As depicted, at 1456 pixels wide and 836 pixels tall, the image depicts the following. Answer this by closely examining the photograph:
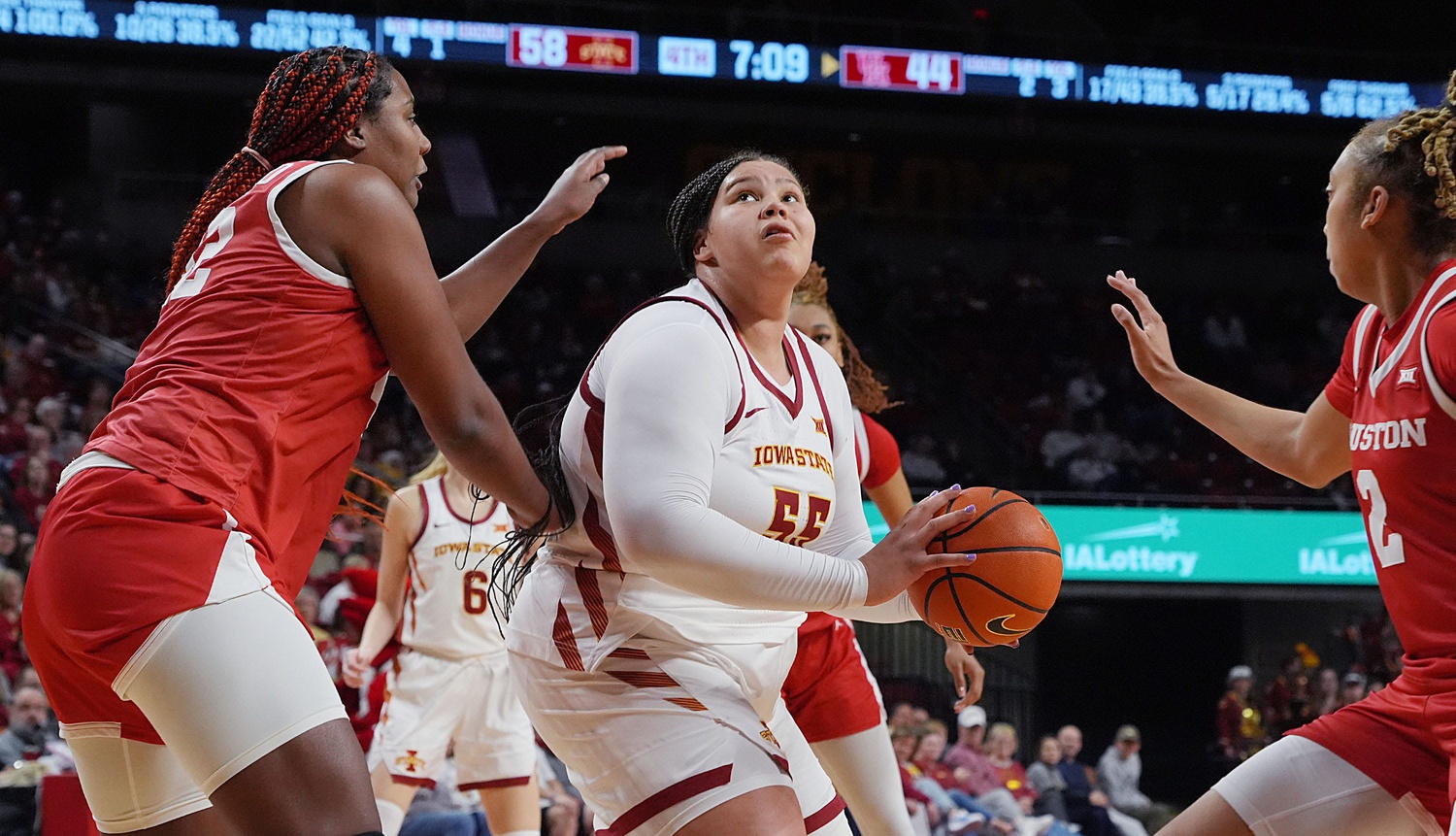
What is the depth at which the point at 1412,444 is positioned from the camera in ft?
8.54

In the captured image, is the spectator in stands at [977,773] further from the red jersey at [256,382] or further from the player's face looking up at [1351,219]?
the red jersey at [256,382]

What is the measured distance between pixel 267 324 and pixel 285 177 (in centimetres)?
24

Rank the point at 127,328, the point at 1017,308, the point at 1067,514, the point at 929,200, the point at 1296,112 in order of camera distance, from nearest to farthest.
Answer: the point at 1067,514, the point at 127,328, the point at 1296,112, the point at 1017,308, the point at 929,200

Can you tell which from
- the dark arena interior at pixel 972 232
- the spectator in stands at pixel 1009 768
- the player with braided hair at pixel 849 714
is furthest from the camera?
the dark arena interior at pixel 972 232

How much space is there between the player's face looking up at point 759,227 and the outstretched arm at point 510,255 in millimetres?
284

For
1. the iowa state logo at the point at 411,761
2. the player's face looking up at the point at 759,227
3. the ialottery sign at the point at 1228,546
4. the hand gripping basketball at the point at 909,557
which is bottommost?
the ialottery sign at the point at 1228,546

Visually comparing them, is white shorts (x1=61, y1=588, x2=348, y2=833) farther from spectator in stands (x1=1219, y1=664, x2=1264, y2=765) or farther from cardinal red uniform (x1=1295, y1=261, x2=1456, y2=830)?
spectator in stands (x1=1219, y1=664, x2=1264, y2=765)

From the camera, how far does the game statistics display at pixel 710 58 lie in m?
13.6

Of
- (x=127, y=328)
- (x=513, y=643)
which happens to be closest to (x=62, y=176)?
(x=127, y=328)

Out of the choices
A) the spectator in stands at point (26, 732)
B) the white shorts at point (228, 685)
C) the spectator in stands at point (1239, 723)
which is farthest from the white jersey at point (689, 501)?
the spectator in stands at point (1239, 723)

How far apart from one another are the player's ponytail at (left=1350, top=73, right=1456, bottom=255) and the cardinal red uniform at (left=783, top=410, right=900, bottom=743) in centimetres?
138

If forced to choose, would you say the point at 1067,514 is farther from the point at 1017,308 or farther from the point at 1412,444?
the point at 1412,444

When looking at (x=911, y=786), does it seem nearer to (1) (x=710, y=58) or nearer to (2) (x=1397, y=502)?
(2) (x=1397, y=502)

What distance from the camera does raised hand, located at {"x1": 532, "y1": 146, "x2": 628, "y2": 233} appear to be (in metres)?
2.63
